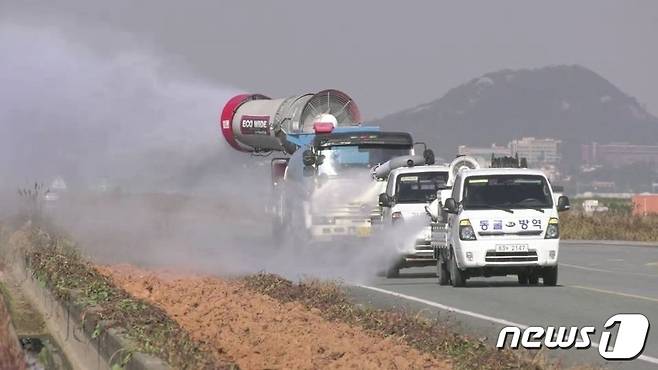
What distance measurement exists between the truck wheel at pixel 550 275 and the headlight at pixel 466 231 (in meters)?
1.65

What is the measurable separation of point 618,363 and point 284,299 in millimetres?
7162

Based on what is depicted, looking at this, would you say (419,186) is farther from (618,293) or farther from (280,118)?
(280,118)

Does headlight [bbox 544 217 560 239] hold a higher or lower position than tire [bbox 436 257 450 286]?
higher

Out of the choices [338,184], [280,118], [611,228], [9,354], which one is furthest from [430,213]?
[611,228]

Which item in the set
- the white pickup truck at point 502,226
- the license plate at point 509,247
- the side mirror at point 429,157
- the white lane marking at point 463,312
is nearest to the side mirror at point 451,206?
the white pickup truck at point 502,226

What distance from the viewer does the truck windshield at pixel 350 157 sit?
3481 centimetres

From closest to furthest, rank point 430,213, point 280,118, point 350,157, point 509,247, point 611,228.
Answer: point 509,247 → point 430,213 → point 350,157 → point 280,118 → point 611,228

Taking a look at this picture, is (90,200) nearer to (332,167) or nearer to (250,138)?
(250,138)

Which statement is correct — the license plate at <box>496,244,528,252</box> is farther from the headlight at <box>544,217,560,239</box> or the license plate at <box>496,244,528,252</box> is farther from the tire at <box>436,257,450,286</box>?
the tire at <box>436,257,450,286</box>

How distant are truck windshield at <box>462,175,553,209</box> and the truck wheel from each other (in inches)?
42.1

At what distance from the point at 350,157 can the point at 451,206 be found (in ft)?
32.7

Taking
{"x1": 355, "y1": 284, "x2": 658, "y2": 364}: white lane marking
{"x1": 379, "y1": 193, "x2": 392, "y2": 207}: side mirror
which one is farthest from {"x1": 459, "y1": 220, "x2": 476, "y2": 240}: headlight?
{"x1": 379, "y1": 193, "x2": 392, "y2": 207}: side mirror

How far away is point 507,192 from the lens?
25656 mm

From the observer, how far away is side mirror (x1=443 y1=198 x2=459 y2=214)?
25203mm
